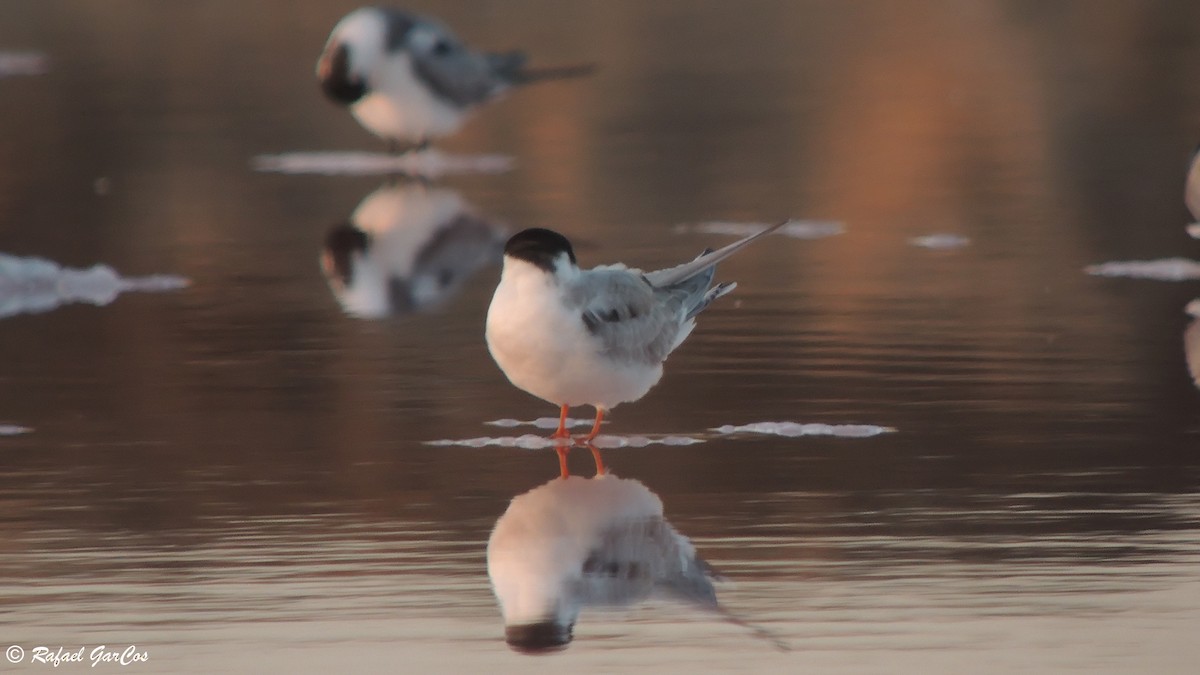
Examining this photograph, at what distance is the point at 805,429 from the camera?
25.5ft

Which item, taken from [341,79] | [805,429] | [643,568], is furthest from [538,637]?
[341,79]

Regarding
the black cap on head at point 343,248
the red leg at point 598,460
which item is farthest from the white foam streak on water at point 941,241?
the red leg at point 598,460

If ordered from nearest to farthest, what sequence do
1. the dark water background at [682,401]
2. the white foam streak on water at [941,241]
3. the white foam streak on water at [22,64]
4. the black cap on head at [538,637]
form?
the black cap on head at [538,637], the dark water background at [682,401], the white foam streak on water at [941,241], the white foam streak on water at [22,64]

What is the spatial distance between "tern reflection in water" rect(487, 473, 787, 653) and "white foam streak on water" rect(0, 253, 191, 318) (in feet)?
14.1

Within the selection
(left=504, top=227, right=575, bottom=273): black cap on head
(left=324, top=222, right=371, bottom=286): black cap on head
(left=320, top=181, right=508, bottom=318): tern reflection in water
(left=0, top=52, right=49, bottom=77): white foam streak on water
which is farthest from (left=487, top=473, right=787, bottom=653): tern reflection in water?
(left=0, top=52, right=49, bottom=77): white foam streak on water

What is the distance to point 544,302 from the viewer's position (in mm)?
7402

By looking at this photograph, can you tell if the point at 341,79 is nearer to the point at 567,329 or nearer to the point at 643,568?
the point at 567,329

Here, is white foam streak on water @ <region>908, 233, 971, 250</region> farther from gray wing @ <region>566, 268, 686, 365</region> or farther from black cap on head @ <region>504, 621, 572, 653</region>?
black cap on head @ <region>504, 621, 572, 653</region>

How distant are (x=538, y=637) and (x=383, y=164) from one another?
10953 millimetres

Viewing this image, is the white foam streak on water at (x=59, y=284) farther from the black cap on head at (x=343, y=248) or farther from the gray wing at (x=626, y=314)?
the gray wing at (x=626, y=314)

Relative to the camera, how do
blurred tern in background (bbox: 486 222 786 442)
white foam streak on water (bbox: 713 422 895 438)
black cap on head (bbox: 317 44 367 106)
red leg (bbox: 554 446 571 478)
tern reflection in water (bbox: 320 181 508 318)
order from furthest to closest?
black cap on head (bbox: 317 44 367 106) → tern reflection in water (bbox: 320 181 508 318) → white foam streak on water (bbox: 713 422 895 438) → blurred tern in background (bbox: 486 222 786 442) → red leg (bbox: 554 446 571 478)

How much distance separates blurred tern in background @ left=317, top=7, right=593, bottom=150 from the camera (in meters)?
16.5

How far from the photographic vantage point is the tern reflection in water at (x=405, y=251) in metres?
10.9

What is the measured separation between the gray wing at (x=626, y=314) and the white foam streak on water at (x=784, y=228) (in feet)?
14.4
